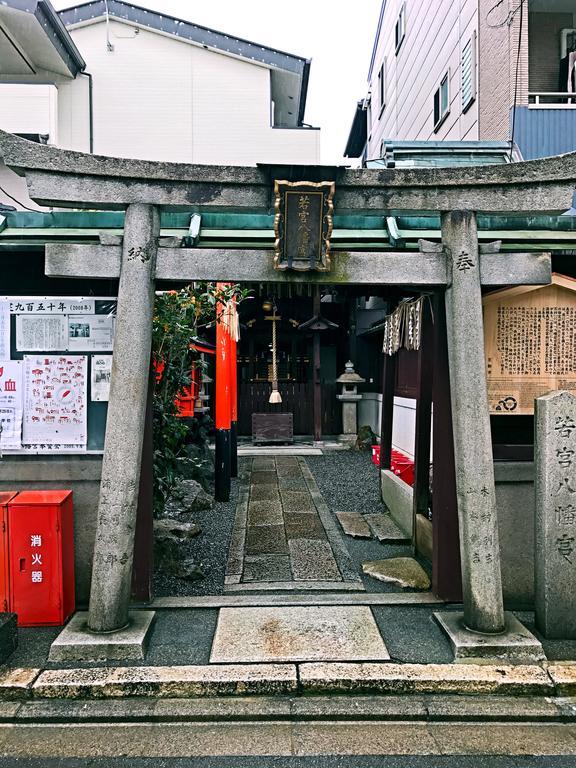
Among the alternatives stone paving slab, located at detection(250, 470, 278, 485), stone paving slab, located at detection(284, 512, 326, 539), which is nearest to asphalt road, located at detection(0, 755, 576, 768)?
stone paving slab, located at detection(284, 512, 326, 539)

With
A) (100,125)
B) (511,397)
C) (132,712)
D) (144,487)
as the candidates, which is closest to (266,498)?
(144,487)

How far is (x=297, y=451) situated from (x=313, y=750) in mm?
13584

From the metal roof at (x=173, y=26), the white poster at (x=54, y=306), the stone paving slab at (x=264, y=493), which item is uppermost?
the metal roof at (x=173, y=26)

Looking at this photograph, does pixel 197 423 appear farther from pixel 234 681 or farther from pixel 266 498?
pixel 234 681

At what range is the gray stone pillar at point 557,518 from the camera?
5266mm

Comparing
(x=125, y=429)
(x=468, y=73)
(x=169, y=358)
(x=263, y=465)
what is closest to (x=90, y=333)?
(x=125, y=429)

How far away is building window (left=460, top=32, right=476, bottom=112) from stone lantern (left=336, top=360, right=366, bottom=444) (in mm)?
8594

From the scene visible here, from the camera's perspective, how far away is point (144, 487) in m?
5.88

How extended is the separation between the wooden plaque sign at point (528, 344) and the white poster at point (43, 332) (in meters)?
4.55

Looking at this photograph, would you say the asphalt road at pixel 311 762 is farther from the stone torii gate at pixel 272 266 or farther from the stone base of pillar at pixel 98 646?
the stone torii gate at pixel 272 266

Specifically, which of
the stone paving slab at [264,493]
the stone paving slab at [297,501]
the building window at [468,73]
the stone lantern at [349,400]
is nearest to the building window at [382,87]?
the building window at [468,73]

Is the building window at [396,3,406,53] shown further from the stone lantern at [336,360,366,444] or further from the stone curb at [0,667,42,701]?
the stone curb at [0,667,42,701]

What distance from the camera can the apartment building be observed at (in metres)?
11.8

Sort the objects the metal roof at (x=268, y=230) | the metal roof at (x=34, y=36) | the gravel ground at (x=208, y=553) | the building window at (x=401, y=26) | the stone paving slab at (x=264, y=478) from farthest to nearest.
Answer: the building window at (x=401, y=26)
the metal roof at (x=34, y=36)
the stone paving slab at (x=264, y=478)
the gravel ground at (x=208, y=553)
the metal roof at (x=268, y=230)
